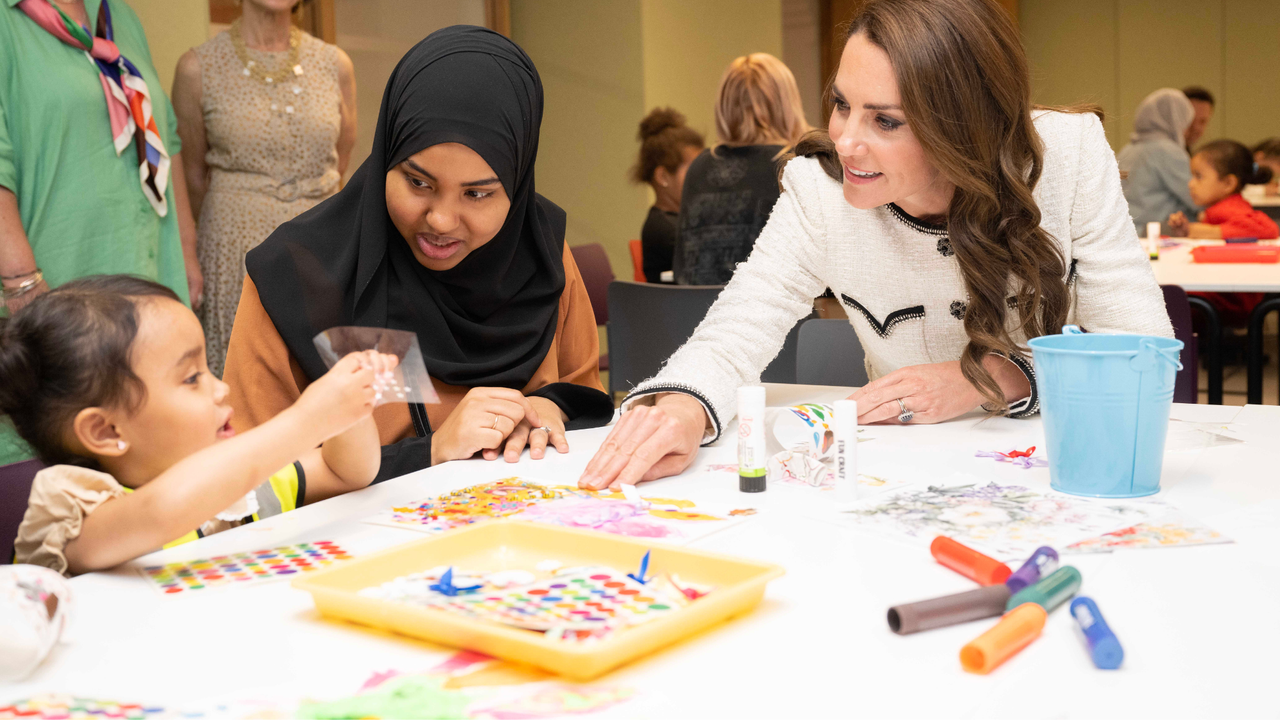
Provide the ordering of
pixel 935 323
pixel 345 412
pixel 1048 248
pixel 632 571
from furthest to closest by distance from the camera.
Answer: pixel 935 323, pixel 1048 248, pixel 345 412, pixel 632 571

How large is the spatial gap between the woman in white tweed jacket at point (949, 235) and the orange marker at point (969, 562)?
49 centimetres

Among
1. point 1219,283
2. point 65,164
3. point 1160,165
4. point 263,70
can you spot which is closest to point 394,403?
point 65,164

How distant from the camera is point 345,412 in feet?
3.17

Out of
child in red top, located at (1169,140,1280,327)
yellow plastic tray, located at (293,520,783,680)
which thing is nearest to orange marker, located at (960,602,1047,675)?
yellow plastic tray, located at (293,520,783,680)

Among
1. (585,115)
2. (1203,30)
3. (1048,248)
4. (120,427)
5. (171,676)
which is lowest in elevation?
(171,676)

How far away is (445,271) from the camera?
63.8 inches

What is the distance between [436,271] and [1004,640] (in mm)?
1137

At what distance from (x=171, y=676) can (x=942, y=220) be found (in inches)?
49.8

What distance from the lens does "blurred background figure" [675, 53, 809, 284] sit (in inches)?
132

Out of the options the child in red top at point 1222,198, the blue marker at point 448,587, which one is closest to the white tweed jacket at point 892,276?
the blue marker at point 448,587

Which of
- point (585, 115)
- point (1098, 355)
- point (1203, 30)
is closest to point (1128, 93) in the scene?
point (1203, 30)

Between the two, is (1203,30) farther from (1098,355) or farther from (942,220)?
(1098,355)

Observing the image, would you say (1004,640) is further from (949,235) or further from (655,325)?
(655,325)

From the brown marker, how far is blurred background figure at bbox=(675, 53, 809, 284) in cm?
260
